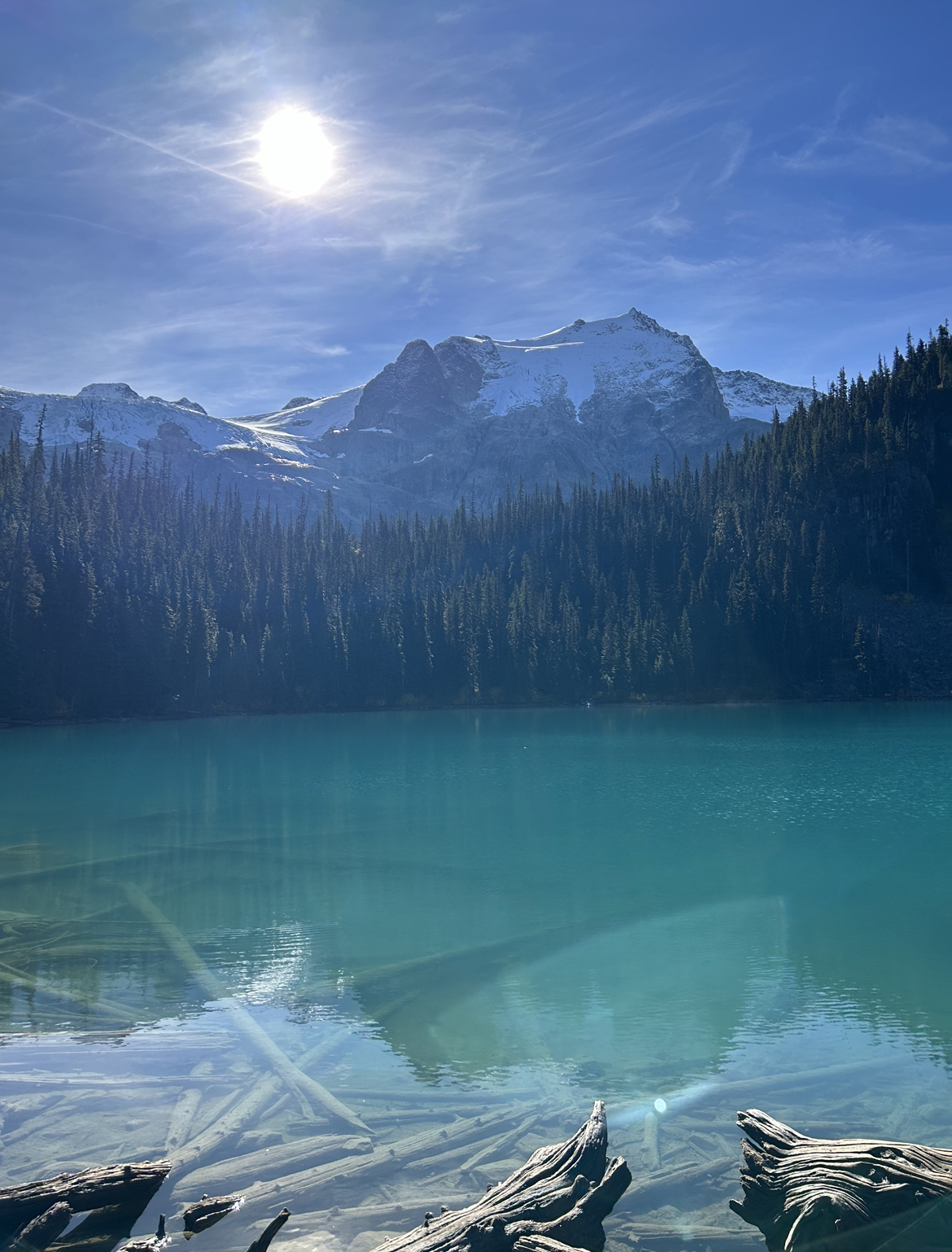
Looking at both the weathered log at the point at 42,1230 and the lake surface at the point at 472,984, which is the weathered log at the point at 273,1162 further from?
the weathered log at the point at 42,1230

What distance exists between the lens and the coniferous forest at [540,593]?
114m

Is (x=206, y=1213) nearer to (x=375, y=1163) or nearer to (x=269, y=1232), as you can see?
(x=269, y=1232)

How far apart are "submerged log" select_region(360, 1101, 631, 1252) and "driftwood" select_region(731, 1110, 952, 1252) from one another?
1.37m

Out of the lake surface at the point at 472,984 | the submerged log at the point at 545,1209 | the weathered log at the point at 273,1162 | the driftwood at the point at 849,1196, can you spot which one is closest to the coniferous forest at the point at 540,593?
the lake surface at the point at 472,984

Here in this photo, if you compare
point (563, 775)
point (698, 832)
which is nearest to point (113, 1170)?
point (698, 832)

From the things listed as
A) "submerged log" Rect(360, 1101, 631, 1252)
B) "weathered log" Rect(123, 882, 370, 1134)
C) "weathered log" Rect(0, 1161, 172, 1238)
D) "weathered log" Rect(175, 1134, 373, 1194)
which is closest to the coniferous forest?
"weathered log" Rect(123, 882, 370, 1134)

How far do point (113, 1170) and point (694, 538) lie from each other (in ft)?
468

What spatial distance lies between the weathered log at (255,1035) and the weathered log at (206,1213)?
2.05m

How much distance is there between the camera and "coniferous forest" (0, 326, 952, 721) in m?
114

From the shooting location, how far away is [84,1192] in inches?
329

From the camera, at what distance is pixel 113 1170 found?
341 inches

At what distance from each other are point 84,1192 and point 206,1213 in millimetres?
1146

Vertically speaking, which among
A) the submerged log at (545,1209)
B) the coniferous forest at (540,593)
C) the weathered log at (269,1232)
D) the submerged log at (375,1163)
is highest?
the coniferous forest at (540,593)

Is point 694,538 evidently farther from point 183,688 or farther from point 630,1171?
point 630,1171
